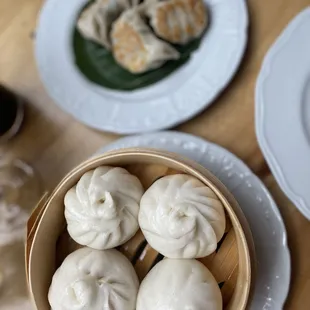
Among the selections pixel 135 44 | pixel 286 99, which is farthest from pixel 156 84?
pixel 286 99

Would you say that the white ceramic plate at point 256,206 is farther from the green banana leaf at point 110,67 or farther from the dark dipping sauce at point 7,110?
the dark dipping sauce at point 7,110

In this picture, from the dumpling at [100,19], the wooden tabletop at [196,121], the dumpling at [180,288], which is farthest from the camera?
the dumpling at [100,19]

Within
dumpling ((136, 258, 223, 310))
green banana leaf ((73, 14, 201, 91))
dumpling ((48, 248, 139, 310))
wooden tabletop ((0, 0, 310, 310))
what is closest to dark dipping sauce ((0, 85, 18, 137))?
wooden tabletop ((0, 0, 310, 310))

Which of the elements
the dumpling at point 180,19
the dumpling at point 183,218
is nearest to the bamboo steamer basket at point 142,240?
the dumpling at point 183,218

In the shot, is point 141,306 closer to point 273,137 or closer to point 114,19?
point 273,137

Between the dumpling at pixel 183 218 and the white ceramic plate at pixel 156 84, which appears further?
the white ceramic plate at pixel 156 84

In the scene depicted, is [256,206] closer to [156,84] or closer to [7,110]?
[156,84]
